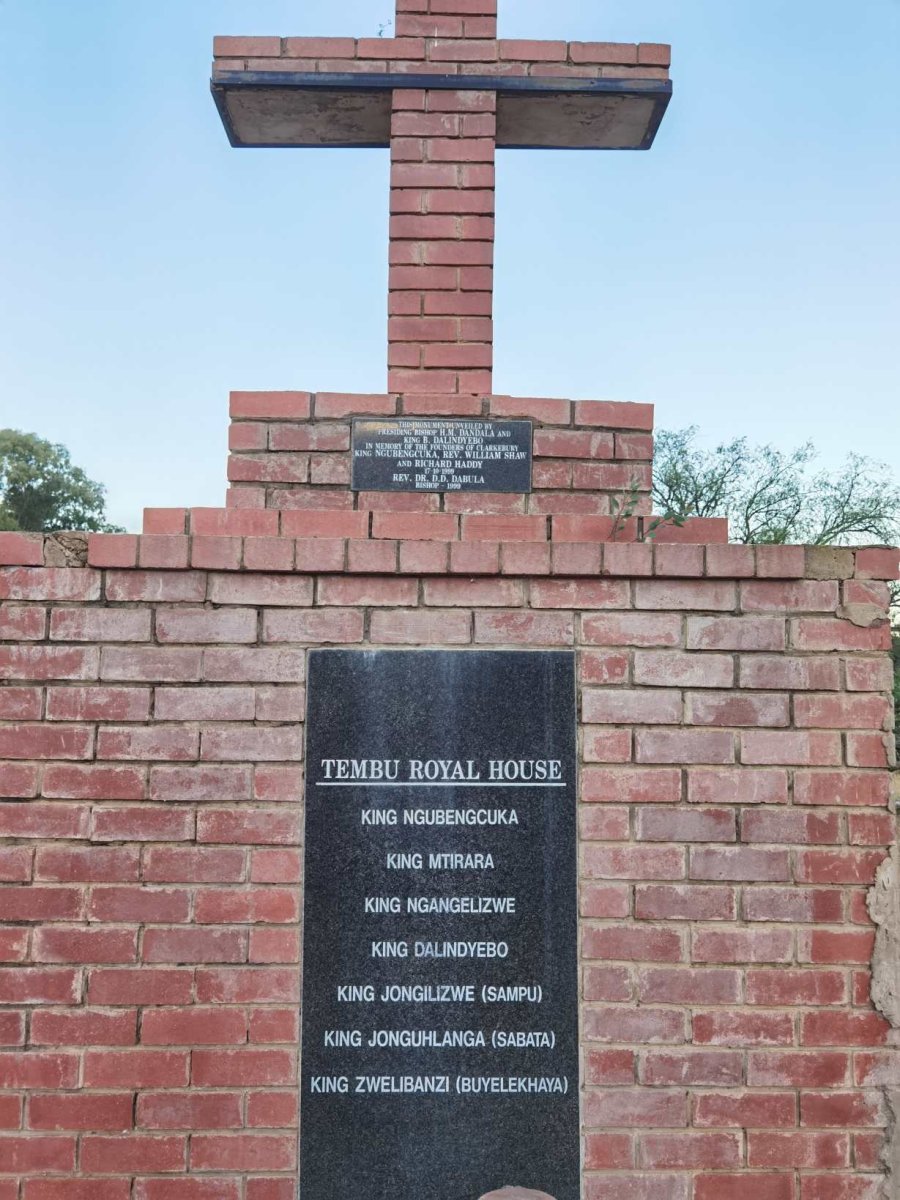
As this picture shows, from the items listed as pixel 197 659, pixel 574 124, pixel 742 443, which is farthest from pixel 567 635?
pixel 742 443

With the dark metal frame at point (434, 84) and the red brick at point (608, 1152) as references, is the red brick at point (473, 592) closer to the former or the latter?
the red brick at point (608, 1152)

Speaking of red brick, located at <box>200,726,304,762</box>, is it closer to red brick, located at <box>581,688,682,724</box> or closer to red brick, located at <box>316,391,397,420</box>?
red brick, located at <box>581,688,682,724</box>

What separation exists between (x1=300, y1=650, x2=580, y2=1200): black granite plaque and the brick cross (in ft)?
2.97

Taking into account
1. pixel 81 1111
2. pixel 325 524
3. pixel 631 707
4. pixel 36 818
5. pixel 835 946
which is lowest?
pixel 81 1111

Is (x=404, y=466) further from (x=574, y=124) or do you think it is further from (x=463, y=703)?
(x=574, y=124)

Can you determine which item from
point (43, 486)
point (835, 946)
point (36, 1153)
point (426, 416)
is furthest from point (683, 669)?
point (43, 486)

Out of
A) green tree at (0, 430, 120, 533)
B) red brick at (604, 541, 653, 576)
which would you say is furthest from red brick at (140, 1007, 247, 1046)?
green tree at (0, 430, 120, 533)

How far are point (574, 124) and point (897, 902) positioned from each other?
2.35 metres

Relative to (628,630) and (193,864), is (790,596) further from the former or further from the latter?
(193,864)

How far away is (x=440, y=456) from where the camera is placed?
2.87 meters

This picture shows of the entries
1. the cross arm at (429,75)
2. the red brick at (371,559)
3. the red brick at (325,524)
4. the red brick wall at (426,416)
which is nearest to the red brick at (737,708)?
the red brick wall at (426,416)

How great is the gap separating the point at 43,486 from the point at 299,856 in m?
23.1

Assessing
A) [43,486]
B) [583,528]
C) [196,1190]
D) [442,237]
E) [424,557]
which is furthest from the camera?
[43,486]

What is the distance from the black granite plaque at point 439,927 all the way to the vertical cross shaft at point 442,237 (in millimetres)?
873
